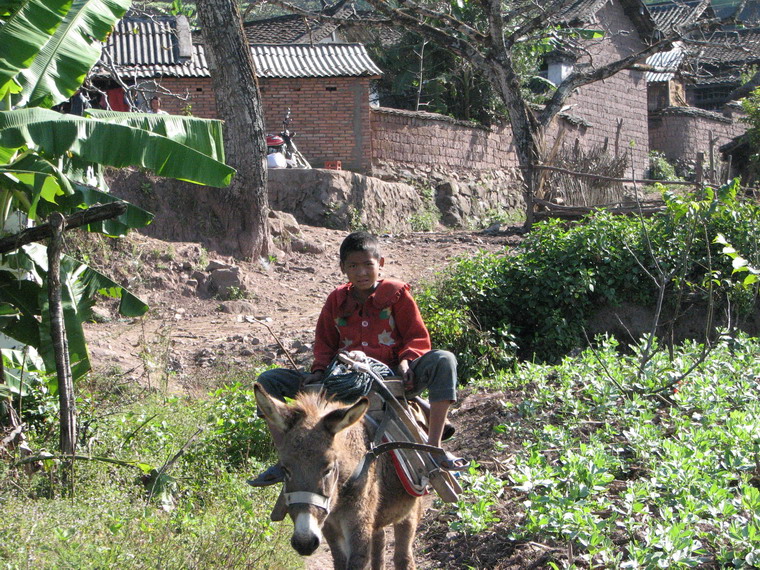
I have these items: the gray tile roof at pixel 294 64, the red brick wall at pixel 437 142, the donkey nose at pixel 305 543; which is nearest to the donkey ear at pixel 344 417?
the donkey nose at pixel 305 543

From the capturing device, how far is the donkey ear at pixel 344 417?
3.77 meters

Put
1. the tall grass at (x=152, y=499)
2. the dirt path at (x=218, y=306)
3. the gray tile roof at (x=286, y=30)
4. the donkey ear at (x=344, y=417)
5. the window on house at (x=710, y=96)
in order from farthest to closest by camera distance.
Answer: the window on house at (x=710, y=96) → the gray tile roof at (x=286, y=30) → the dirt path at (x=218, y=306) → the tall grass at (x=152, y=499) → the donkey ear at (x=344, y=417)

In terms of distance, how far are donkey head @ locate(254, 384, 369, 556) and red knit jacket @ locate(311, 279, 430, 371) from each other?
36.6 inches

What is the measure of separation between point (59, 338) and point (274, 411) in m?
1.88

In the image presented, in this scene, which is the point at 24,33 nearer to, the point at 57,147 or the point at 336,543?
the point at 57,147

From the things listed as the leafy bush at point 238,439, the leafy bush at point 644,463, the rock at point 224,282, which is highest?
the rock at point 224,282

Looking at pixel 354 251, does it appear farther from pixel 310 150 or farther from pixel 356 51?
pixel 356 51

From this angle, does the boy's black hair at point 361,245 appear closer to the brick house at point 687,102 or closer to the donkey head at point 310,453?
the donkey head at point 310,453

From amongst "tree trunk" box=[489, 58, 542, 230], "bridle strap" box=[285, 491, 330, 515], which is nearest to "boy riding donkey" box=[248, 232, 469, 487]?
"bridle strap" box=[285, 491, 330, 515]

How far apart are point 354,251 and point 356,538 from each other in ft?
5.33

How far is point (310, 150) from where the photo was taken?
1972cm

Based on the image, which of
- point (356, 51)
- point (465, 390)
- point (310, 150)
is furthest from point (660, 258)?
point (356, 51)

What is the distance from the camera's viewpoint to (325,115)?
19609mm

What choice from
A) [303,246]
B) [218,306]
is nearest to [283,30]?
[303,246]
